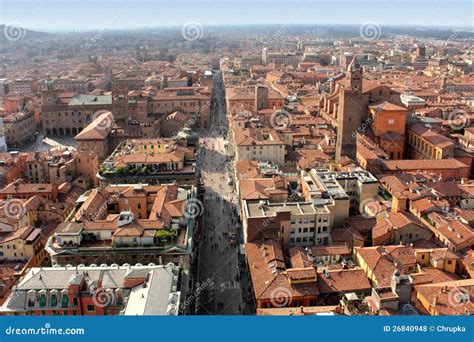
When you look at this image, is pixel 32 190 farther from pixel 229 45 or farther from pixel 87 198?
pixel 229 45

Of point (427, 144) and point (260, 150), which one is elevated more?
point (427, 144)

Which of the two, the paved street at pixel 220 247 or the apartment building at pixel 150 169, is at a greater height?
the apartment building at pixel 150 169

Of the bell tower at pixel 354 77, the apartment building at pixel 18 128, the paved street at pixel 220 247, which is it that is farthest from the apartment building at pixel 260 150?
the apartment building at pixel 18 128

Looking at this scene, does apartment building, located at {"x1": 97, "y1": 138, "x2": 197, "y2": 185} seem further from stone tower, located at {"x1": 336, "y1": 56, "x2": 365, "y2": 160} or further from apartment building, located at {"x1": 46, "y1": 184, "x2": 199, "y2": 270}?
stone tower, located at {"x1": 336, "y1": 56, "x2": 365, "y2": 160}

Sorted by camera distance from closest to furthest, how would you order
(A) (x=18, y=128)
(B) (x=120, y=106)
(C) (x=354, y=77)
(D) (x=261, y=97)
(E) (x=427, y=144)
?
(E) (x=427, y=144) < (C) (x=354, y=77) < (A) (x=18, y=128) < (B) (x=120, y=106) < (D) (x=261, y=97)

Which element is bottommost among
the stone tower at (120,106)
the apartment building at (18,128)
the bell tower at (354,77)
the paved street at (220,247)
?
the paved street at (220,247)

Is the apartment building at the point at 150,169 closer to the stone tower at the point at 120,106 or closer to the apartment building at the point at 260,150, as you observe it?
the apartment building at the point at 260,150

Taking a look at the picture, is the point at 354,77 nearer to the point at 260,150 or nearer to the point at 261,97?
the point at 260,150

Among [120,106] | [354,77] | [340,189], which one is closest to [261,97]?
[120,106]
